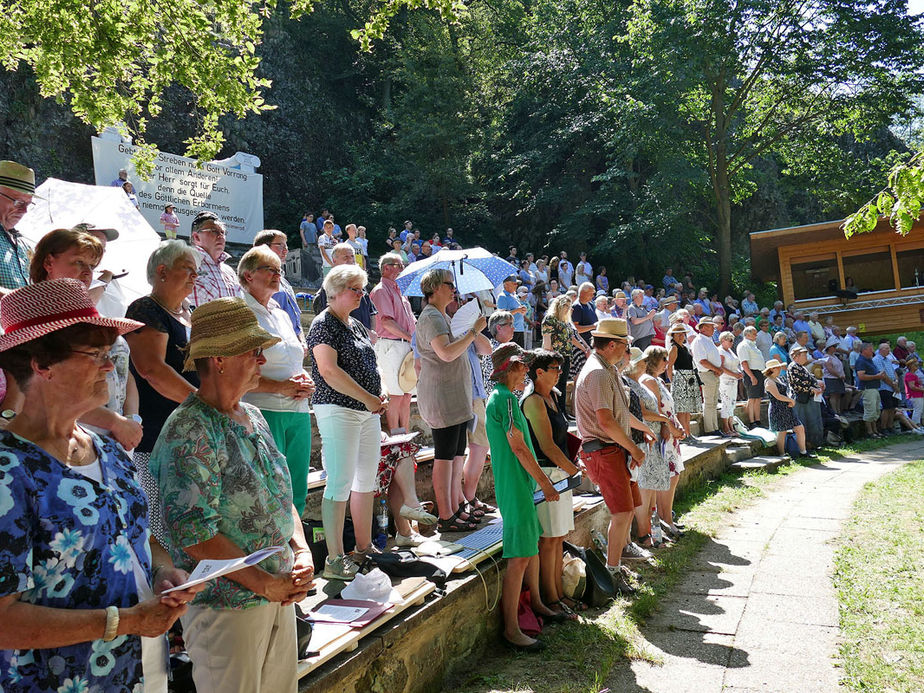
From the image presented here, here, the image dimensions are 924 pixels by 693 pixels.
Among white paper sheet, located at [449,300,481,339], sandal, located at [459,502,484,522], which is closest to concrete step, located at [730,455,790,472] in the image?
sandal, located at [459,502,484,522]

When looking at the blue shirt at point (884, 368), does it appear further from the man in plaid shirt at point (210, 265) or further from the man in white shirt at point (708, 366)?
the man in plaid shirt at point (210, 265)

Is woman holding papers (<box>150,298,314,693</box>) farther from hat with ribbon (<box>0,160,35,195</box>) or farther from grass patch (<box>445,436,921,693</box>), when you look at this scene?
grass patch (<box>445,436,921,693</box>)

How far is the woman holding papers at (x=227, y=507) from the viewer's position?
225 cm

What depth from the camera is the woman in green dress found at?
14.9 feet

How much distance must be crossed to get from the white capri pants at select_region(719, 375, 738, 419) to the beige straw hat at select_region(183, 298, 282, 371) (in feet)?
33.3

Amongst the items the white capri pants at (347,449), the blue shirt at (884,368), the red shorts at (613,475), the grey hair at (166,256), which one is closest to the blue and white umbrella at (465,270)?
the red shorts at (613,475)

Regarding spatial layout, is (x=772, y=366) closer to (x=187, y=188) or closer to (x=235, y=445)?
(x=235, y=445)

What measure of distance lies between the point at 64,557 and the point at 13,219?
2365mm

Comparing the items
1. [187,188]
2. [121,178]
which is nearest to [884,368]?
[187,188]

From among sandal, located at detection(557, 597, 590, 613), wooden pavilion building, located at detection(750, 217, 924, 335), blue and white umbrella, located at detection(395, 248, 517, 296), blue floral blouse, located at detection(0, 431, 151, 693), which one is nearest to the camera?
blue floral blouse, located at detection(0, 431, 151, 693)

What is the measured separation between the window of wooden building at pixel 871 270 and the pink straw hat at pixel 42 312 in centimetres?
2859

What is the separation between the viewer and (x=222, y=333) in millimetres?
2389

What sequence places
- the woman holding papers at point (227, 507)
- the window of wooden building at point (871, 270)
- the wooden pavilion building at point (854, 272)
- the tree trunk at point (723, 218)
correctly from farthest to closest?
the tree trunk at point (723, 218), the window of wooden building at point (871, 270), the wooden pavilion building at point (854, 272), the woman holding papers at point (227, 507)

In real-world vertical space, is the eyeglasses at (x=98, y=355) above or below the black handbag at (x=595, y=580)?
above
